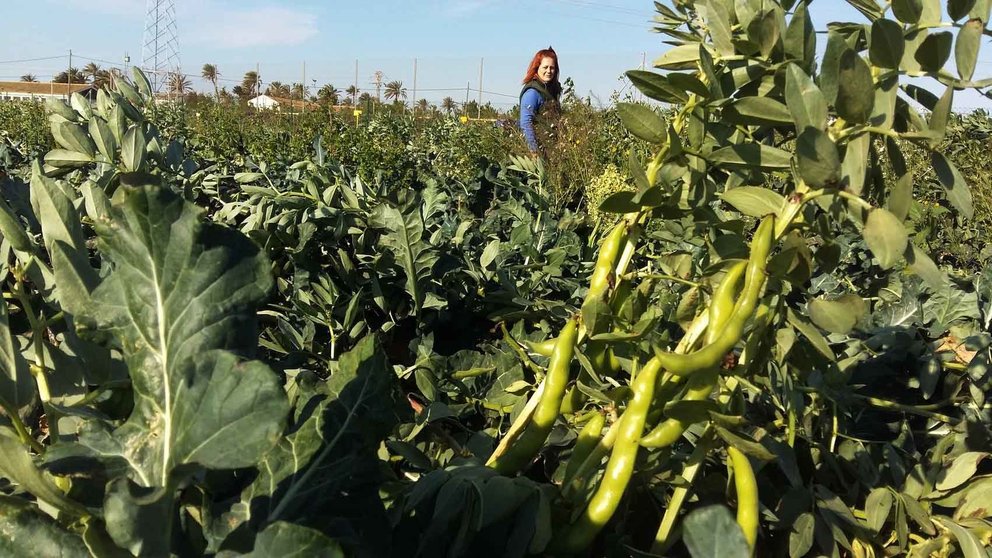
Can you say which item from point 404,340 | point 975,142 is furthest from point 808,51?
point 975,142

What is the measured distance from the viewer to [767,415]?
52.2 inches

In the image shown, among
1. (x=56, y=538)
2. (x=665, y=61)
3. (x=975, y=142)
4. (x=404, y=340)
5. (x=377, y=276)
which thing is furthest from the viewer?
(x=975, y=142)

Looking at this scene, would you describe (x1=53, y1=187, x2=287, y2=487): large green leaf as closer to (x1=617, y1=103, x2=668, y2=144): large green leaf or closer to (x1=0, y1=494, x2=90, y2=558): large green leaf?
(x1=0, y1=494, x2=90, y2=558): large green leaf

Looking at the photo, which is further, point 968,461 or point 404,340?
point 404,340

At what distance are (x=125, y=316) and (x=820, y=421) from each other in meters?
1.10

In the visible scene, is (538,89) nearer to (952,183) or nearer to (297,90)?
(952,183)

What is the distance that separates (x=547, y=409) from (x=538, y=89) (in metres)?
7.52

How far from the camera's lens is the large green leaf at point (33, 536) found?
20.9 inches

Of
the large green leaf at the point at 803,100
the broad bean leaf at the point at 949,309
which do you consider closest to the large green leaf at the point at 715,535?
the large green leaf at the point at 803,100

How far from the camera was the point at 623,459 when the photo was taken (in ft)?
2.35

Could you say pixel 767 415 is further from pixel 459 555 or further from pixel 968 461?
pixel 459 555

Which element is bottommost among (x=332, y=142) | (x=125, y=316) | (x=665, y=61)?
(x=332, y=142)

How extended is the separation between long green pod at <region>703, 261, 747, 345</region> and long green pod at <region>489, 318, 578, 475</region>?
156 millimetres

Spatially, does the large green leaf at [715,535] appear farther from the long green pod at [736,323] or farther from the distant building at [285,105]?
the distant building at [285,105]
